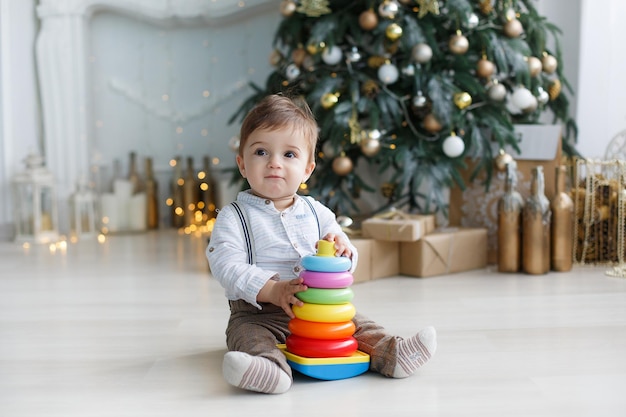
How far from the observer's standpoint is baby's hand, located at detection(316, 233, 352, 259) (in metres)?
1.59

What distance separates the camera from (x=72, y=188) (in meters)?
3.97

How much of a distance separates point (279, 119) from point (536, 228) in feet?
4.29

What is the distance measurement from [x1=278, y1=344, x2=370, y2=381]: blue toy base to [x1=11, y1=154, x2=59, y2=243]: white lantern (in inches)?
95.9

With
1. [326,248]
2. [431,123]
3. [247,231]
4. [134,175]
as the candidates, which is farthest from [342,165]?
[134,175]

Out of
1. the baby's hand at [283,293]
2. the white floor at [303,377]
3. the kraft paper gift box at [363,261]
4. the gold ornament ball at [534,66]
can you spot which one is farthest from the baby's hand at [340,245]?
the gold ornament ball at [534,66]

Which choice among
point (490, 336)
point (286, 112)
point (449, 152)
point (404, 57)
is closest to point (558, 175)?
point (449, 152)

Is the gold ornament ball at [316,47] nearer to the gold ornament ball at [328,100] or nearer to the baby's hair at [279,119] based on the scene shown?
the gold ornament ball at [328,100]

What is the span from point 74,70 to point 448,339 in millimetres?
2798

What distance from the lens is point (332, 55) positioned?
279 centimetres

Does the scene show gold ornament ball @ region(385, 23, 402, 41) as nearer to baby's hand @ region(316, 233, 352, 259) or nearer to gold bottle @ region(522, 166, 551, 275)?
gold bottle @ region(522, 166, 551, 275)

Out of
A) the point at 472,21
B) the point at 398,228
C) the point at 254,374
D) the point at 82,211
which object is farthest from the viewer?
the point at 82,211

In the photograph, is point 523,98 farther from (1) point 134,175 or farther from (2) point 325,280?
(1) point 134,175

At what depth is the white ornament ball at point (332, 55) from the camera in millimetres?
2783

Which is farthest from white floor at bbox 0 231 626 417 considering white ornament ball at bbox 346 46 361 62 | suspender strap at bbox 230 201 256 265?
white ornament ball at bbox 346 46 361 62
